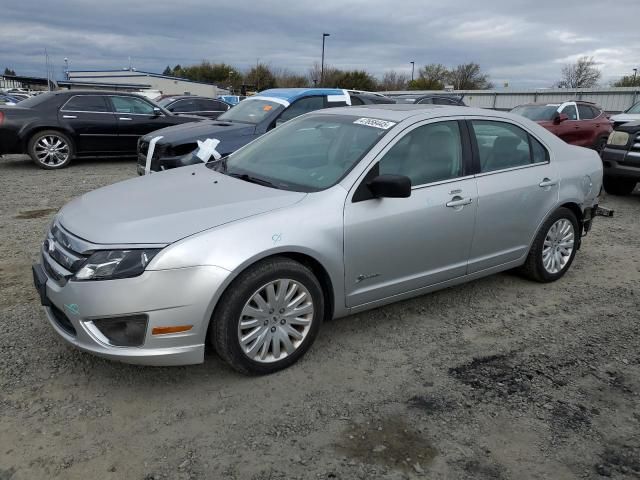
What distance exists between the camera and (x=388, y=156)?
3727 mm

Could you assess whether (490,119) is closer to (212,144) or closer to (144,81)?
(212,144)

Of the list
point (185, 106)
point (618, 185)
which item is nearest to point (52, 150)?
point (185, 106)

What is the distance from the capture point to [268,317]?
10.5 feet

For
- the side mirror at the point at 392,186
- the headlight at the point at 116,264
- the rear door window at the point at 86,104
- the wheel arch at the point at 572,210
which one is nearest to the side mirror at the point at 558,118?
the wheel arch at the point at 572,210

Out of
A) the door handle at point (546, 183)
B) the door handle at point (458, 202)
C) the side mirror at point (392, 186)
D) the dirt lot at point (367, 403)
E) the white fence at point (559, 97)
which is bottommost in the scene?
the dirt lot at point (367, 403)

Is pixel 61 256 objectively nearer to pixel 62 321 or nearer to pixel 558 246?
pixel 62 321

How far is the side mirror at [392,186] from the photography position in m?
3.41

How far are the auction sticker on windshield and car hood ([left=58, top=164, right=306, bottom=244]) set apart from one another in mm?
901

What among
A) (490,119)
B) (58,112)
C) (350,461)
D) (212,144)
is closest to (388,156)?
(490,119)

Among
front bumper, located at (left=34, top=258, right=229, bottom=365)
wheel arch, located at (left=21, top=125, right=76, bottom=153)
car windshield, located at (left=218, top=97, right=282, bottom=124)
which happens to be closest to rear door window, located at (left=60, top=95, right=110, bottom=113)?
wheel arch, located at (left=21, top=125, right=76, bottom=153)

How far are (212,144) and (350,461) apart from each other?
5.59m

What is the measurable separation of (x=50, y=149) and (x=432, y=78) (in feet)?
214

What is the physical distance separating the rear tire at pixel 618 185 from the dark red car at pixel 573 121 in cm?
349

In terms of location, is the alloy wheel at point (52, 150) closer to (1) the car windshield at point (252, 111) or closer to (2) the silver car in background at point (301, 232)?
(1) the car windshield at point (252, 111)
